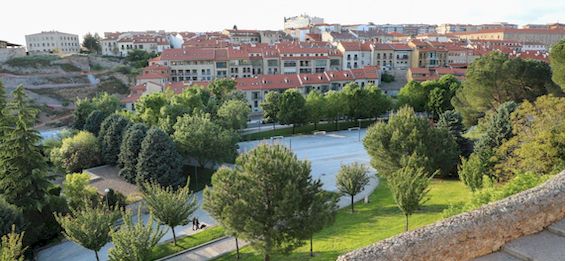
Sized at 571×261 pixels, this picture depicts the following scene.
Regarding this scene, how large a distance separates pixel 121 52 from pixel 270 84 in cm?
4836

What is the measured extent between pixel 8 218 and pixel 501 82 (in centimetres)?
3397

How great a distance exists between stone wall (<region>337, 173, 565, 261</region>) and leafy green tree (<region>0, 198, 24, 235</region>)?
17.9 metres

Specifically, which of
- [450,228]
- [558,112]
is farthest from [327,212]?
[558,112]

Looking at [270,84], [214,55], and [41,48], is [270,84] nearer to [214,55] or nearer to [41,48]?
[214,55]

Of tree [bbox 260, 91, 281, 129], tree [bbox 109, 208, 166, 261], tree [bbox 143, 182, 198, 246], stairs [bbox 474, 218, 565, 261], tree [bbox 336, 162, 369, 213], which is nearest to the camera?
stairs [bbox 474, 218, 565, 261]

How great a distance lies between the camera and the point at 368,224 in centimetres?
1928

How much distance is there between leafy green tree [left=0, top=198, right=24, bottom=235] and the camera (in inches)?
721

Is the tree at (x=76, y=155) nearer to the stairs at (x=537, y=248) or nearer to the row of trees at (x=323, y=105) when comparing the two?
the row of trees at (x=323, y=105)

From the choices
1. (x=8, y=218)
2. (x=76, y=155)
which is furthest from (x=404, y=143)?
(x=76, y=155)

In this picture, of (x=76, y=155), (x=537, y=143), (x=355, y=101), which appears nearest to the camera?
(x=537, y=143)

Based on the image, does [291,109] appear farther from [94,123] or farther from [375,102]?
[94,123]

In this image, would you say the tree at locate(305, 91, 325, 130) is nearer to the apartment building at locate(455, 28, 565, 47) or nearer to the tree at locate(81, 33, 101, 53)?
the tree at locate(81, 33, 101, 53)

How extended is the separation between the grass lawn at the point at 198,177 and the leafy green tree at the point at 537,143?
18182mm

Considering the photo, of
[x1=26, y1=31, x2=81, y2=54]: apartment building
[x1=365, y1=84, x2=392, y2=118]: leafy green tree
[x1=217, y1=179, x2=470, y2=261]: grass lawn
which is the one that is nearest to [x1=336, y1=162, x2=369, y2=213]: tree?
[x1=217, y1=179, x2=470, y2=261]: grass lawn
